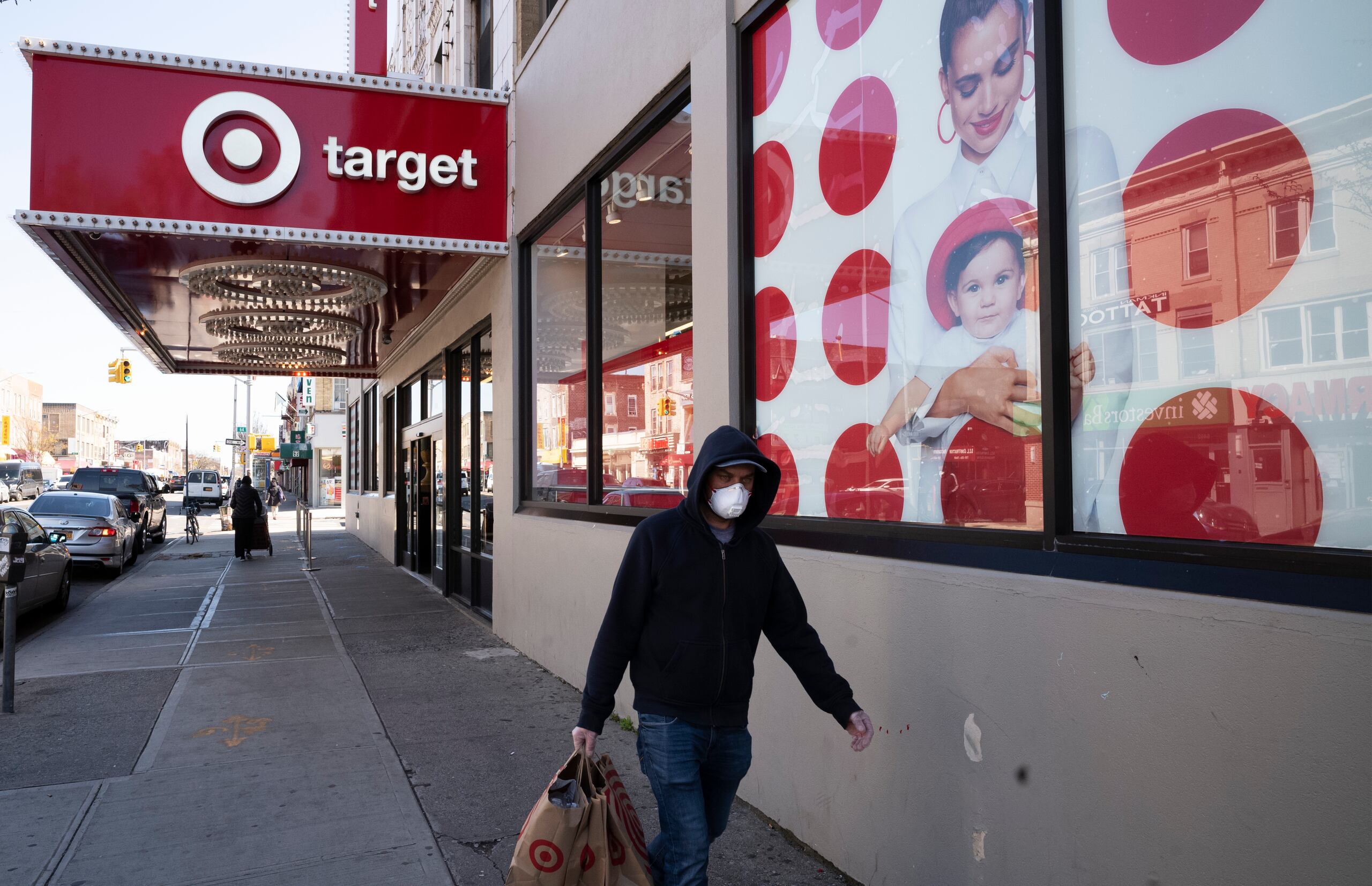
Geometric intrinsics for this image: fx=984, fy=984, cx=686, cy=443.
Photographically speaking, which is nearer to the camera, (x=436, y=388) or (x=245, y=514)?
(x=436, y=388)

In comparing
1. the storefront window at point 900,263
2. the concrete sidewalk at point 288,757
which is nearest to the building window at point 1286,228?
the storefront window at point 900,263

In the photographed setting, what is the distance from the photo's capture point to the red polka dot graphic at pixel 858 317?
428 cm

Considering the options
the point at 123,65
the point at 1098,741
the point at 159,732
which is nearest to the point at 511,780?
the point at 159,732

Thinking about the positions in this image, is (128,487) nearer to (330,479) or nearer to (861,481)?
(861,481)

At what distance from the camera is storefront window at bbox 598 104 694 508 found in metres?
6.33

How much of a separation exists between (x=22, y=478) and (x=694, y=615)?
190ft

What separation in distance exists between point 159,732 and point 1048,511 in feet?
19.1

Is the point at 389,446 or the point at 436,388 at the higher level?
the point at 436,388

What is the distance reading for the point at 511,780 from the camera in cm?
538

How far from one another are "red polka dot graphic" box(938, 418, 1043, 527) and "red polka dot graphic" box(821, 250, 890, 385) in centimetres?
66

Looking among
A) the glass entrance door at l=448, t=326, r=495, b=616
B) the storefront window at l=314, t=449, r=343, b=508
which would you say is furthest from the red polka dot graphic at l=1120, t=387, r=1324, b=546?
the storefront window at l=314, t=449, r=343, b=508

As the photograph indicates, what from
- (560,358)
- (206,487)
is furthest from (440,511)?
(206,487)

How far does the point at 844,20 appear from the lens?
15.0 ft

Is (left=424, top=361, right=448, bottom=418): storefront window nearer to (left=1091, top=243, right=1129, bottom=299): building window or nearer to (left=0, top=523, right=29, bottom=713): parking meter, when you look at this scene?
(left=0, top=523, right=29, bottom=713): parking meter
